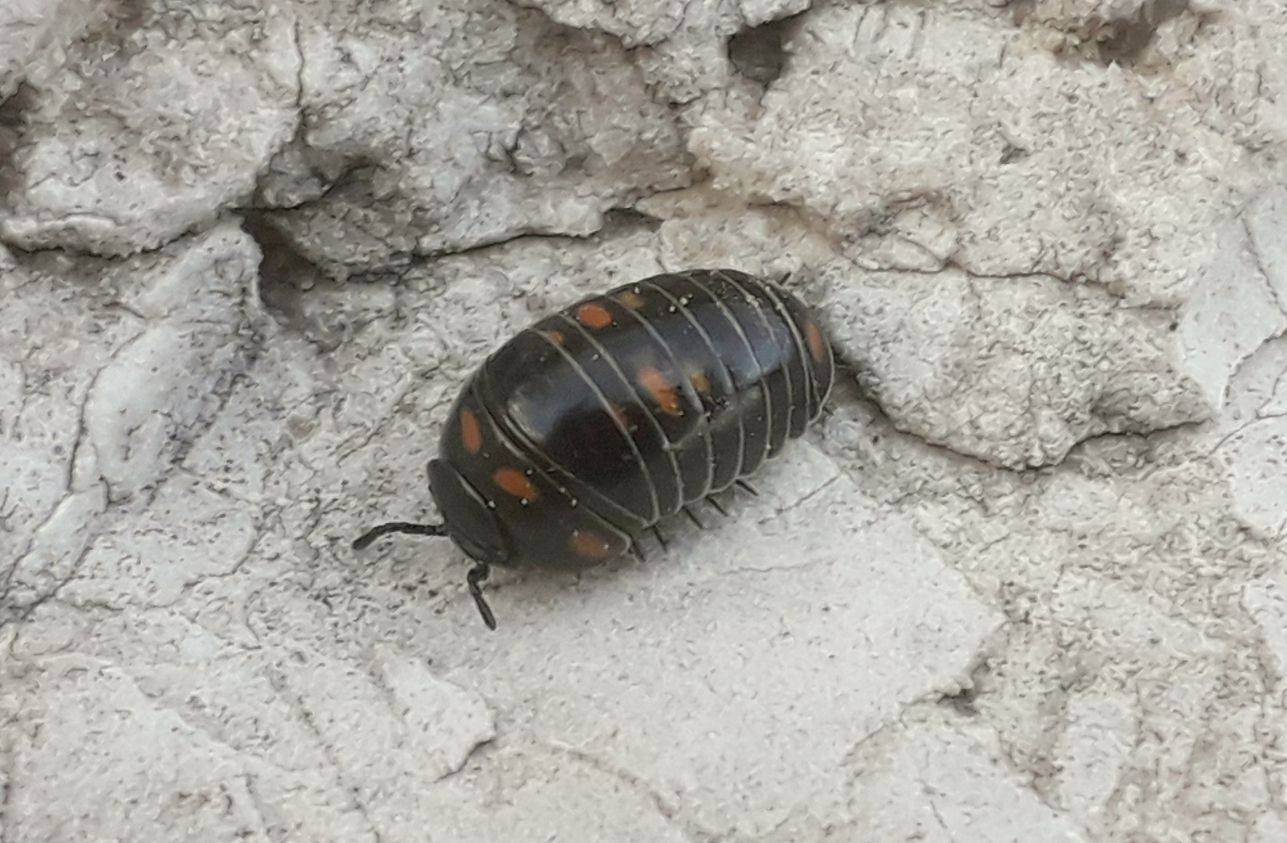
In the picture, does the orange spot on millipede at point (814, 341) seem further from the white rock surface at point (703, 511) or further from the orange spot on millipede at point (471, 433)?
the orange spot on millipede at point (471, 433)

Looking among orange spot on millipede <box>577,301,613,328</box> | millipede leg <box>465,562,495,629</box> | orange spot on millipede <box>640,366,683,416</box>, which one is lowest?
millipede leg <box>465,562,495,629</box>

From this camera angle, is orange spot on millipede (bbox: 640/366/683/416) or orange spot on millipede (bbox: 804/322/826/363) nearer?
orange spot on millipede (bbox: 640/366/683/416)

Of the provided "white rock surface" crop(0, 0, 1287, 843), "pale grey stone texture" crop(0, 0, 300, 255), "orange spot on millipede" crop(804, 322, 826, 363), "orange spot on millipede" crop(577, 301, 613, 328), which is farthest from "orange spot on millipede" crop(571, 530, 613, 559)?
"pale grey stone texture" crop(0, 0, 300, 255)

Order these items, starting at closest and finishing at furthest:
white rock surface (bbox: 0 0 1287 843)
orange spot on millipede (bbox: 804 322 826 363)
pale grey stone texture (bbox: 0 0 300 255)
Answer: white rock surface (bbox: 0 0 1287 843)
pale grey stone texture (bbox: 0 0 300 255)
orange spot on millipede (bbox: 804 322 826 363)

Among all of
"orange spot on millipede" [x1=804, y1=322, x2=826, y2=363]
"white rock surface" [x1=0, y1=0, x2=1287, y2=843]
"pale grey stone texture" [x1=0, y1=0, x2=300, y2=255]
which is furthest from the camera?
"orange spot on millipede" [x1=804, y1=322, x2=826, y2=363]

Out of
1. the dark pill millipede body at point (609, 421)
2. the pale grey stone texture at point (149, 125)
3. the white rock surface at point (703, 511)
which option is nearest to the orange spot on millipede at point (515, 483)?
the dark pill millipede body at point (609, 421)

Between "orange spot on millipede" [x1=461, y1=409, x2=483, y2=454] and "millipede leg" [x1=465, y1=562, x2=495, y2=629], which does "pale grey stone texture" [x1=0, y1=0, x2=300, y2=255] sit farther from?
"millipede leg" [x1=465, y1=562, x2=495, y2=629]

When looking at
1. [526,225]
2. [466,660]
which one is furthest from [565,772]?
[526,225]

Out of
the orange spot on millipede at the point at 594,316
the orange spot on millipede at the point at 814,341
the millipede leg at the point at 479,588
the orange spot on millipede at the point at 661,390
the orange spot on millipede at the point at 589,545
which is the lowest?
the millipede leg at the point at 479,588
